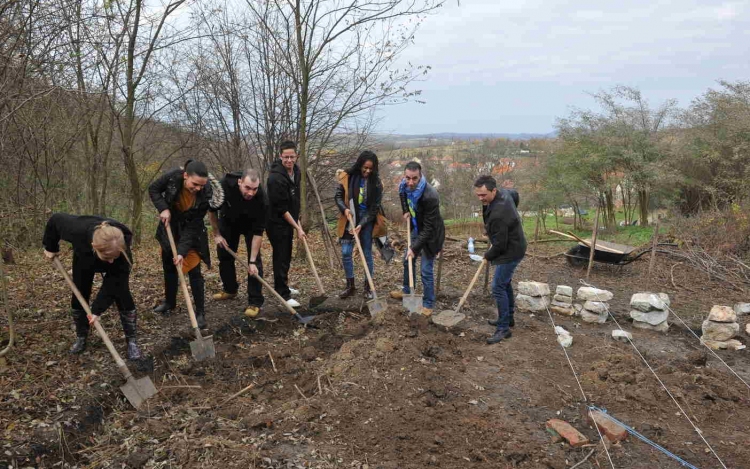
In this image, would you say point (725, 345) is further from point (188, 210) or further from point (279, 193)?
point (188, 210)

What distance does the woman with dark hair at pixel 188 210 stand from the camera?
4.39 meters

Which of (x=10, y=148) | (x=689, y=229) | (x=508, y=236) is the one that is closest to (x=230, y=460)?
(x=508, y=236)

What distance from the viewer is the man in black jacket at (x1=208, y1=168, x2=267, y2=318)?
4.93 metres

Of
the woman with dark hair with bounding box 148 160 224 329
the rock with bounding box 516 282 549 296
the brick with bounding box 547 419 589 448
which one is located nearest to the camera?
the brick with bounding box 547 419 589 448

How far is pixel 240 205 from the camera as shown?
4.96m

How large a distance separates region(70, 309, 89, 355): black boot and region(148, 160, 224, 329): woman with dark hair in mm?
841

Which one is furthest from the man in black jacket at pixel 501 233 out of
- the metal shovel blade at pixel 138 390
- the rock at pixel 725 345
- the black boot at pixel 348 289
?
the metal shovel blade at pixel 138 390

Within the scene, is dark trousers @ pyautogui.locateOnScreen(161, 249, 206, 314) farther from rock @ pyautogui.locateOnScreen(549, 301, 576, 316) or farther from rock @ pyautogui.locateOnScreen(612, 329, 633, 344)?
rock @ pyautogui.locateOnScreen(612, 329, 633, 344)

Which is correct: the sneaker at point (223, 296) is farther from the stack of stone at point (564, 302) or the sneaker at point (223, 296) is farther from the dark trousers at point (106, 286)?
the stack of stone at point (564, 302)

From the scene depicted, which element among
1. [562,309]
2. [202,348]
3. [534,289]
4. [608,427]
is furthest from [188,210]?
[562,309]

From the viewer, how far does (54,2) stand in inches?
172

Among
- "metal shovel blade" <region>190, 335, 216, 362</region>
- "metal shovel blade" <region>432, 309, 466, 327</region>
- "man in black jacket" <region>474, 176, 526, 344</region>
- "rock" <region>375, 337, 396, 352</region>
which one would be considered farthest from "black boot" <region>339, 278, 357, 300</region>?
"metal shovel blade" <region>190, 335, 216, 362</region>

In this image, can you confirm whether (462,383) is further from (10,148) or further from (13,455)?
(10,148)

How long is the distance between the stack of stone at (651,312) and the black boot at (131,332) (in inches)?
202
